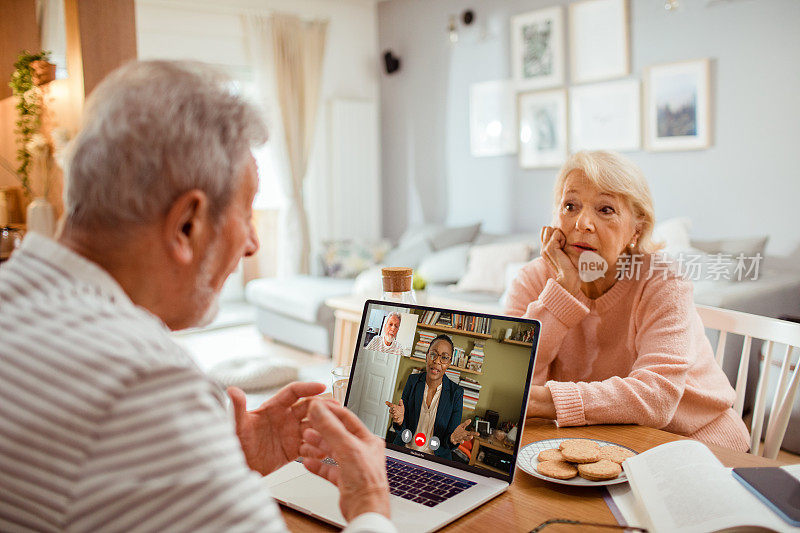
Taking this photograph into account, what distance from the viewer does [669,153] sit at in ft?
13.6

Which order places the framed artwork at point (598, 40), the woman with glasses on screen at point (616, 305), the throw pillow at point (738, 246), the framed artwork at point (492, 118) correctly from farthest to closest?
the framed artwork at point (492, 118), the framed artwork at point (598, 40), the throw pillow at point (738, 246), the woman with glasses on screen at point (616, 305)

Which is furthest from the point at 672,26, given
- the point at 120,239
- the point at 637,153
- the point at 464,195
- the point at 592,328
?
the point at 120,239

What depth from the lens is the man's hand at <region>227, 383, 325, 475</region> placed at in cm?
101

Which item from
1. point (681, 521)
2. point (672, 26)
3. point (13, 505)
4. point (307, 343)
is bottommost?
point (307, 343)

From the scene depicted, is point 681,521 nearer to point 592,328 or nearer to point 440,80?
point 592,328

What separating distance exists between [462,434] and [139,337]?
591 millimetres

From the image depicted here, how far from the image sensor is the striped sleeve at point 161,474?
1.88ft

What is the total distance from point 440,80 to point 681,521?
5188mm

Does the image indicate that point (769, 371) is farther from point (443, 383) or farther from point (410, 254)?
point (410, 254)

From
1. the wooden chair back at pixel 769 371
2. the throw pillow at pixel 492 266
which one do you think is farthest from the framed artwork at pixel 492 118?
the wooden chair back at pixel 769 371

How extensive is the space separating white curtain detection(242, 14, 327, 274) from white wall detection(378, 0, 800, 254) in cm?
86

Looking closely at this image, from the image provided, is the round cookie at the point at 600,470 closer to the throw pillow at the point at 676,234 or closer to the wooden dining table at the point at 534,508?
the wooden dining table at the point at 534,508

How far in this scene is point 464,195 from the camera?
18.3 feet

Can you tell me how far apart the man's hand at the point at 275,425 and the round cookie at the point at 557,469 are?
37 centimetres
